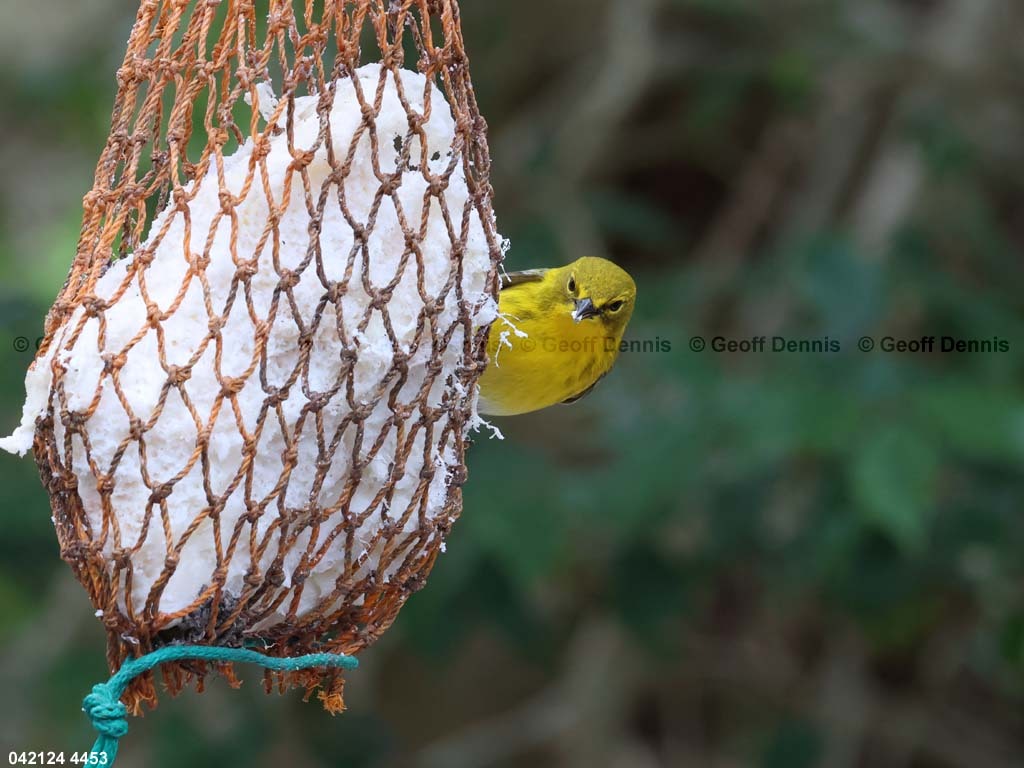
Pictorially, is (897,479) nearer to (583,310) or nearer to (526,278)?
(583,310)

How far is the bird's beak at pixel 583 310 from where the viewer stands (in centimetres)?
375

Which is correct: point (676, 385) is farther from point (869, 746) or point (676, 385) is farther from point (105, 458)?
point (869, 746)

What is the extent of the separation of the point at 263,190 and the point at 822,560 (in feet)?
9.90

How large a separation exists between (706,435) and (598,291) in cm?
70

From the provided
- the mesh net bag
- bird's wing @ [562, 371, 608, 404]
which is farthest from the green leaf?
the mesh net bag

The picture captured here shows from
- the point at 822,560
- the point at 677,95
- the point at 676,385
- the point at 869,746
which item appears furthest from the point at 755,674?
the point at 677,95

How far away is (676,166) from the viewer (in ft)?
24.5

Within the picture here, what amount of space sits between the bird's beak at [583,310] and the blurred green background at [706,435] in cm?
65

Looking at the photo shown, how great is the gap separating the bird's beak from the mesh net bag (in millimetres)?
1222

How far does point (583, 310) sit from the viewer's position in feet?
12.5

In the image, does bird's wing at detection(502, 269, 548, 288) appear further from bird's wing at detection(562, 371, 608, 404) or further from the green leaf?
the green leaf

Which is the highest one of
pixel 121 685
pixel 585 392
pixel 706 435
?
pixel 121 685

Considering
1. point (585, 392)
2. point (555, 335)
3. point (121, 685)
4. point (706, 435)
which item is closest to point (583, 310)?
point (555, 335)

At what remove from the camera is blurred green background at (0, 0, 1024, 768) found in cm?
429
